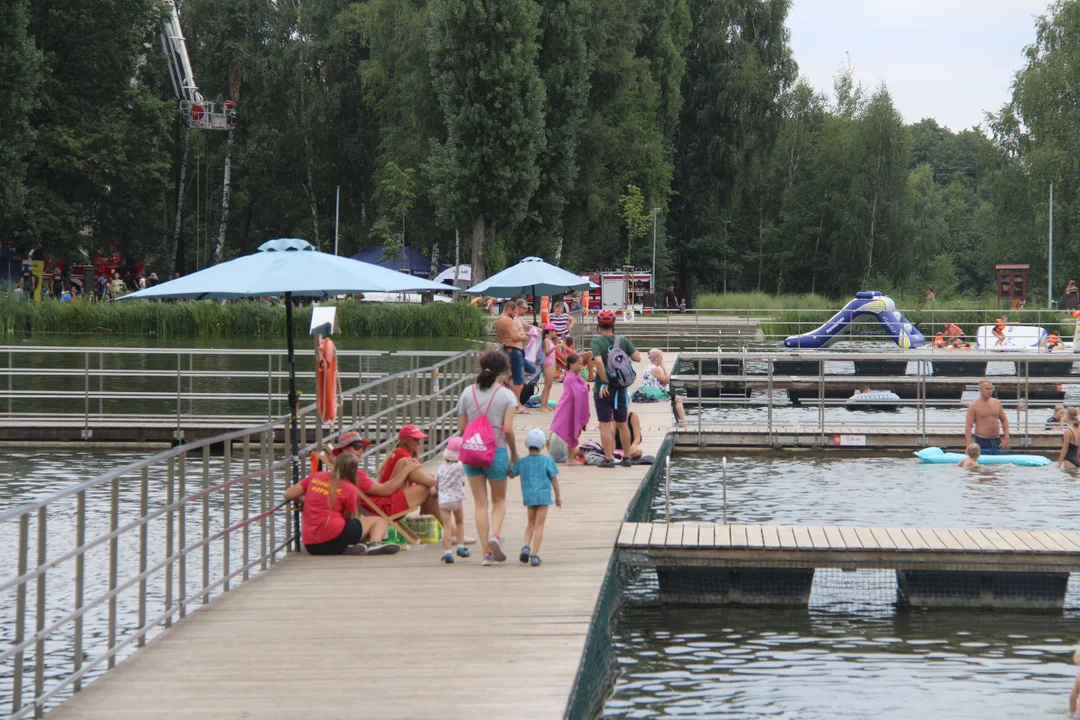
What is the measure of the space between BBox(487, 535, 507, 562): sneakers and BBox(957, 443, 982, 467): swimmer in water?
1122cm

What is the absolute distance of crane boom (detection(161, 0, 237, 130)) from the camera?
2537 inches

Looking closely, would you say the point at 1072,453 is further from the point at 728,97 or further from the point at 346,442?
the point at 728,97

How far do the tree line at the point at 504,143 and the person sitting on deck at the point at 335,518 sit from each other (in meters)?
44.5

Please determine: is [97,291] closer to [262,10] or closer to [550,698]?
[262,10]

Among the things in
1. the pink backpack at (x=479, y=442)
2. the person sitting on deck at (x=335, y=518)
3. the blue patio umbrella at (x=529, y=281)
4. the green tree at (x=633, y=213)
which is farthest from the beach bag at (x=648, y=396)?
the green tree at (x=633, y=213)

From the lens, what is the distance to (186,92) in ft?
216

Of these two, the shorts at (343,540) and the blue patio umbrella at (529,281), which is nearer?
the shorts at (343,540)

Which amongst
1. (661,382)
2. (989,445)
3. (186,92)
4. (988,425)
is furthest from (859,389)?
(186,92)

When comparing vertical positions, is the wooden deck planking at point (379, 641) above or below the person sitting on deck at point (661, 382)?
below

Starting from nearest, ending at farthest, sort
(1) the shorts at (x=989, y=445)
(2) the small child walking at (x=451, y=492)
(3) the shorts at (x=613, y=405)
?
(2) the small child walking at (x=451, y=492)
(3) the shorts at (x=613, y=405)
(1) the shorts at (x=989, y=445)

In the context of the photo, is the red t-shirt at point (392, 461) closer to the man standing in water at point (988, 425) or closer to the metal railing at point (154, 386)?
the metal railing at point (154, 386)

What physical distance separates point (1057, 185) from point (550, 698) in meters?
63.4

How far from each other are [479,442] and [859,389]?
2128 centimetres

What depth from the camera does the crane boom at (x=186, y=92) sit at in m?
64.4
